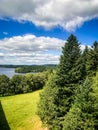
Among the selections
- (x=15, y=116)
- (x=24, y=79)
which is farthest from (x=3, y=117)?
(x=24, y=79)

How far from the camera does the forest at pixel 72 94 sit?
22.5 metres

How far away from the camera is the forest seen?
2253 centimetres

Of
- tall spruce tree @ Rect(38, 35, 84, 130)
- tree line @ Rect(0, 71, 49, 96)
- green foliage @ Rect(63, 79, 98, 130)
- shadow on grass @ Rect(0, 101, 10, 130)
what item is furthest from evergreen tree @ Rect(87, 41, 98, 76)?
tree line @ Rect(0, 71, 49, 96)

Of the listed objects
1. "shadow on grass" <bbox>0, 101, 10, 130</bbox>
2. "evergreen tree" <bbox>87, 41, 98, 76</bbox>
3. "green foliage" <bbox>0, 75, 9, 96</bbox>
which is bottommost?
"shadow on grass" <bbox>0, 101, 10, 130</bbox>

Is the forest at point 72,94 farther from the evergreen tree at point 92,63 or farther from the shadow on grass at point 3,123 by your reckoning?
the shadow on grass at point 3,123

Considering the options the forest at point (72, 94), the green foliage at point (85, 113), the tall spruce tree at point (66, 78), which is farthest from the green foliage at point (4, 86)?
the green foliage at point (85, 113)

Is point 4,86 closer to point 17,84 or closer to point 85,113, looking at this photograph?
point 17,84

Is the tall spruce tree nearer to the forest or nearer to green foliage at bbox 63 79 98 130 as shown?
the forest

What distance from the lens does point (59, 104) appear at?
1105 inches

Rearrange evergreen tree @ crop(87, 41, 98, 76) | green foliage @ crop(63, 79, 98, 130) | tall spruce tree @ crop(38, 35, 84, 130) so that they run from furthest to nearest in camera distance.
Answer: evergreen tree @ crop(87, 41, 98, 76) → tall spruce tree @ crop(38, 35, 84, 130) → green foliage @ crop(63, 79, 98, 130)

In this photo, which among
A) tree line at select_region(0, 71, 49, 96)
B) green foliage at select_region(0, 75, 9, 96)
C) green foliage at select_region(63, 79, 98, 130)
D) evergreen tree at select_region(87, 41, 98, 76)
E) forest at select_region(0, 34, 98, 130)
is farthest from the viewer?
tree line at select_region(0, 71, 49, 96)

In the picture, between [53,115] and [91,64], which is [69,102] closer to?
[53,115]

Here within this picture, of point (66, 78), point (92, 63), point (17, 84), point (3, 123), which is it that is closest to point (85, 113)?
point (66, 78)

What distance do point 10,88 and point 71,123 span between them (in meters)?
66.8
